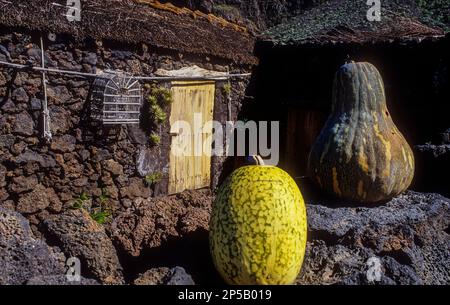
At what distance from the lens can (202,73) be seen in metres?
7.74

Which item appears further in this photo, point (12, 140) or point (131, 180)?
point (131, 180)

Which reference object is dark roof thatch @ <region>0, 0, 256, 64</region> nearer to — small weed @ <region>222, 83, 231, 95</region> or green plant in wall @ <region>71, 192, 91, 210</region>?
small weed @ <region>222, 83, 231, 95</region>

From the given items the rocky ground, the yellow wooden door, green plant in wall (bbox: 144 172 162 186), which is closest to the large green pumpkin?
the rocky ground

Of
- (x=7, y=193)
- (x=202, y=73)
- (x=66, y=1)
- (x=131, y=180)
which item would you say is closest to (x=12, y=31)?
(x=66, y=1)

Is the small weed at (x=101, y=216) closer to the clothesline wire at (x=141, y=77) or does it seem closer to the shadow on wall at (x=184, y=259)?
the clothesline wire at (x=141, y=77)

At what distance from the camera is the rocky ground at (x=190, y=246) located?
10.7ft

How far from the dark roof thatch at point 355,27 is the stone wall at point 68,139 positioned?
10.7ft

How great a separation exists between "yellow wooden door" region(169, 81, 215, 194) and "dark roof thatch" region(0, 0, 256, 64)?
2.32 ft

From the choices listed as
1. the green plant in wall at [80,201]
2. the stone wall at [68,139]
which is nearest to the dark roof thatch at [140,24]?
the stone wall at [68,139]

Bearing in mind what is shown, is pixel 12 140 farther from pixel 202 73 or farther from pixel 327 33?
pixel 327 33

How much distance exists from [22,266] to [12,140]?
2862mm

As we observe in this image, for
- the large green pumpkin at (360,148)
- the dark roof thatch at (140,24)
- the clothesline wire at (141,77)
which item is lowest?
A: the large green pumpkin at (360,148)

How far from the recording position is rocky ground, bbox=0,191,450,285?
326 centimetres

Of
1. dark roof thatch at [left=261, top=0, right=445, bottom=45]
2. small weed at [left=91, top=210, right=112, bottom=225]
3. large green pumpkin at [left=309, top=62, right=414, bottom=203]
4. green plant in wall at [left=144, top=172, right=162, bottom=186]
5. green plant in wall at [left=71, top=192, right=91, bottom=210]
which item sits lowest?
small weed at [left=91, top=210, right=112, bottom=225]
